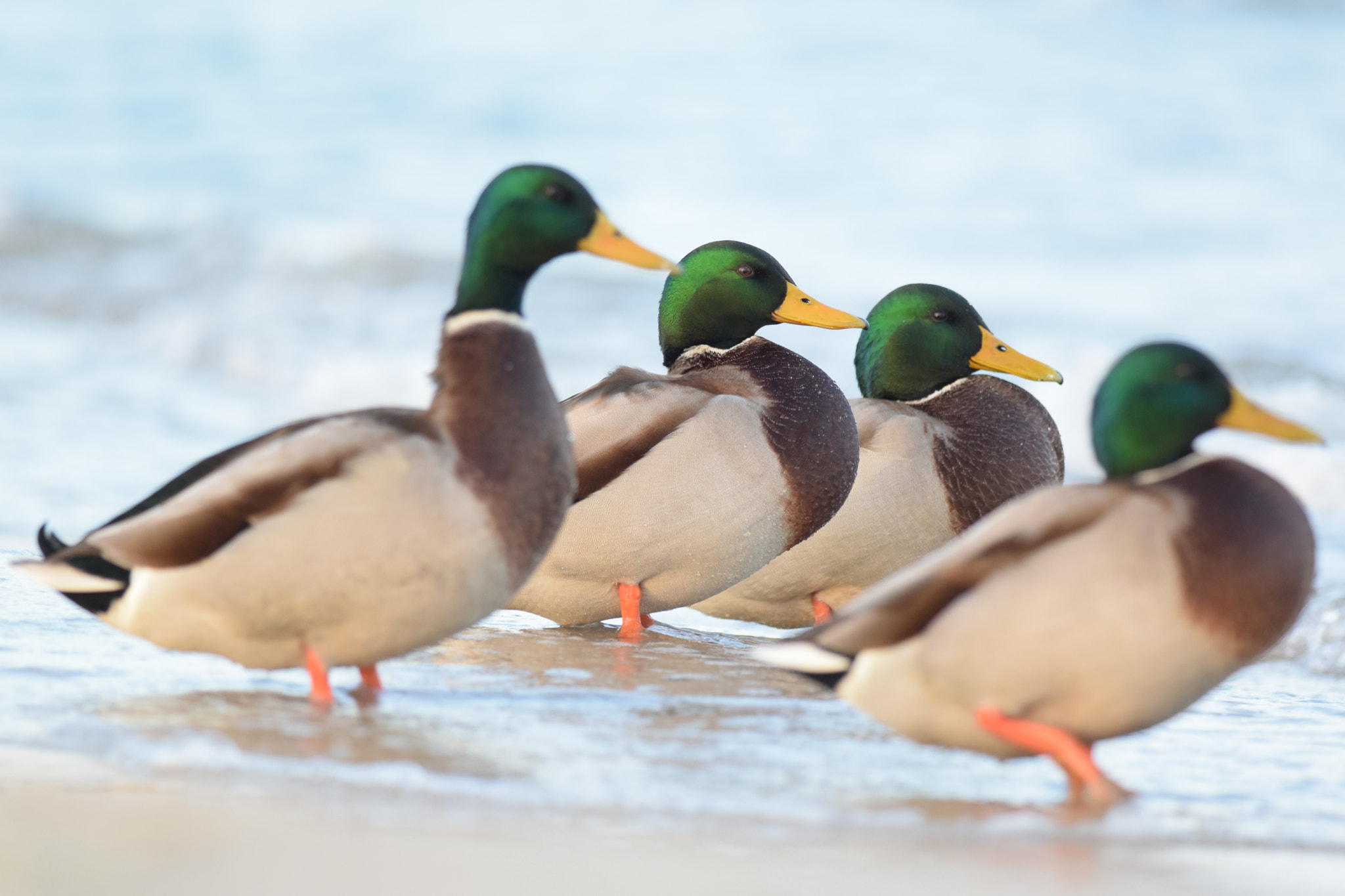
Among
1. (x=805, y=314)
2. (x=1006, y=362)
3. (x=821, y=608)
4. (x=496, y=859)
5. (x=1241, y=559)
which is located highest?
(x=805, y=314)

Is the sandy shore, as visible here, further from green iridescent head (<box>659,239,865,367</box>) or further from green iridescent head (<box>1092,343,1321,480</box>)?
green iridescent head (<box>659,239,865,367</box>)

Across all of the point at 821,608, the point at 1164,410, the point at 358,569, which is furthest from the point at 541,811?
the point at 821,608

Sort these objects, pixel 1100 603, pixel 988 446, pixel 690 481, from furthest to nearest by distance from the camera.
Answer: pixel 988 446, pixel 690 481, pixel 1100 603

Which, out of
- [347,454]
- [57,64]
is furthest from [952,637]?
[57,64]

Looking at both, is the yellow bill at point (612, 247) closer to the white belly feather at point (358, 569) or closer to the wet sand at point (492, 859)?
the white belly feather at point (358, 569)

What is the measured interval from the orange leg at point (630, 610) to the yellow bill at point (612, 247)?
1288 mm

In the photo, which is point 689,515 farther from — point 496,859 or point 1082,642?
point 496,859


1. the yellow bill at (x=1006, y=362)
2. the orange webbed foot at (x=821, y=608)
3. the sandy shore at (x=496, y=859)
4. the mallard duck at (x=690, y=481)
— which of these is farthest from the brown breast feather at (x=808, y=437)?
the sandy shore at (x=496, y=859)

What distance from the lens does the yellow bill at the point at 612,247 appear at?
148 inches

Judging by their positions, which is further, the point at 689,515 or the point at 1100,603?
the point at 689,515

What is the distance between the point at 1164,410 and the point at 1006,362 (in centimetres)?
236

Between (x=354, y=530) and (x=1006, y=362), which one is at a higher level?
(x=1006, y=362)

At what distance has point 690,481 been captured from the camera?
4.60 meters

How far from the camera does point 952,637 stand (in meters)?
3.06
